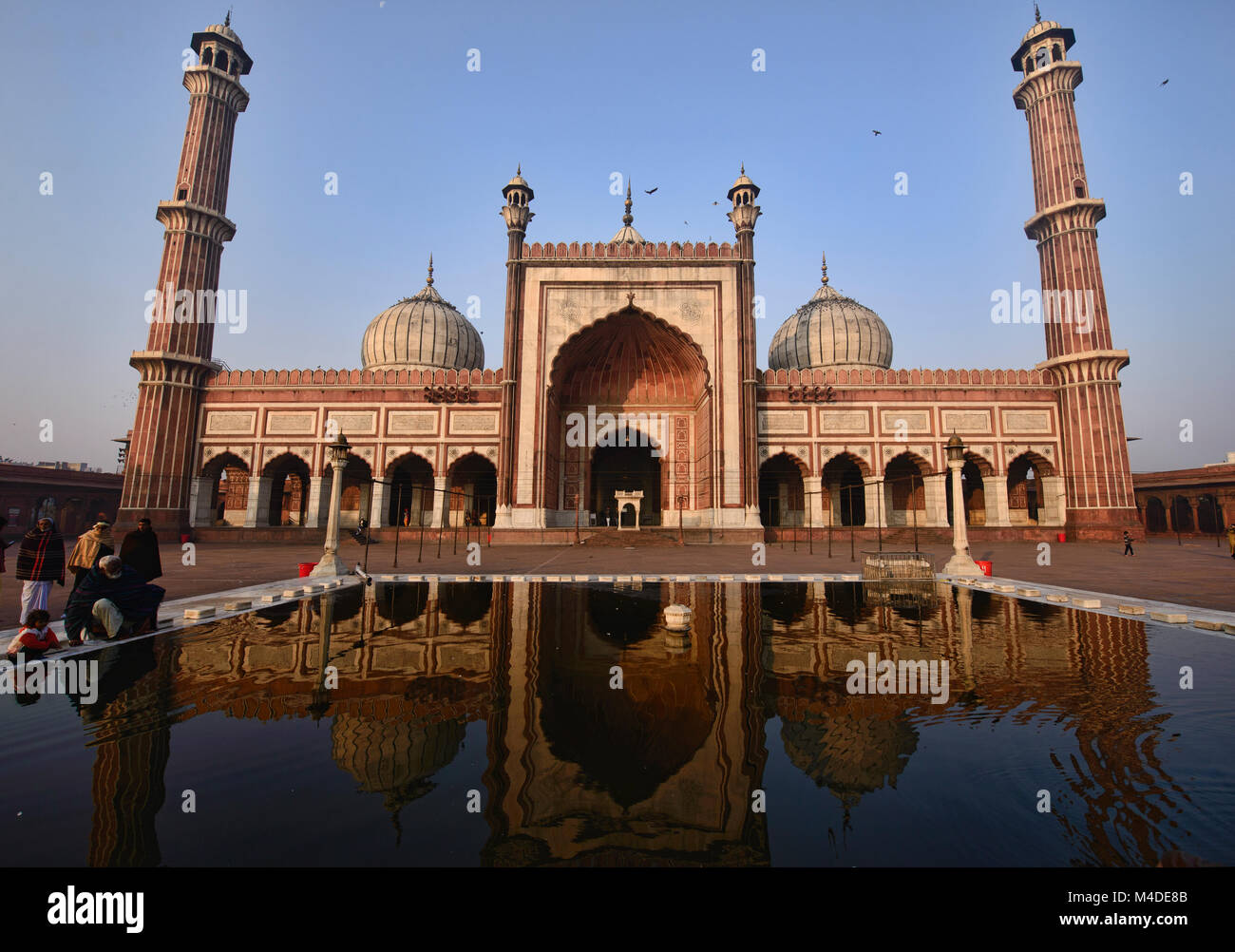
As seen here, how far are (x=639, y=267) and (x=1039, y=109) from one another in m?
22.0

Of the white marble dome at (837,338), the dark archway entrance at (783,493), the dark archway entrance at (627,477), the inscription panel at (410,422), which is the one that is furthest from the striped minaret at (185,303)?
the white marble dome at (837,338)

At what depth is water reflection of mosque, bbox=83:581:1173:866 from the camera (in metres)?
2.28

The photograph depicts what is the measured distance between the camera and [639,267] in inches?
1011

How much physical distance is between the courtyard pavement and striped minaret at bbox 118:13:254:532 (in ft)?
15.1

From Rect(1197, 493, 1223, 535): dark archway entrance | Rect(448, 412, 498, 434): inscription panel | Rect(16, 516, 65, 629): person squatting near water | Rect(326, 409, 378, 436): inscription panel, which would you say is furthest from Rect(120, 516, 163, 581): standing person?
Rect(1197, 493, 1223, 535): dark archway entrance

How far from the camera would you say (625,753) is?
2965 mm

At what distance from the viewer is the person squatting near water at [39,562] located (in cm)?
593

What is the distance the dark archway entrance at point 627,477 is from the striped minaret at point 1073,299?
2002 cm

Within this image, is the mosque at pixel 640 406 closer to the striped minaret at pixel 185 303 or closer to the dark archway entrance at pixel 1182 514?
the striped minaret at pixel 185 303

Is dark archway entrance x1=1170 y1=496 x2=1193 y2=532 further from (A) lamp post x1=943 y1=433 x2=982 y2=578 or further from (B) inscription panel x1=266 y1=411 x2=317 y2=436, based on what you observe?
(B) inscription panel x1=266 y1=411 x2=317 y2=436

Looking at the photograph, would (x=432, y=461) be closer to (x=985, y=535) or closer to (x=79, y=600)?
(x=79, y=600)

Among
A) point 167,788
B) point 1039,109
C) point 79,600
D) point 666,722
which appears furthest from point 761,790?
point 1039,109
